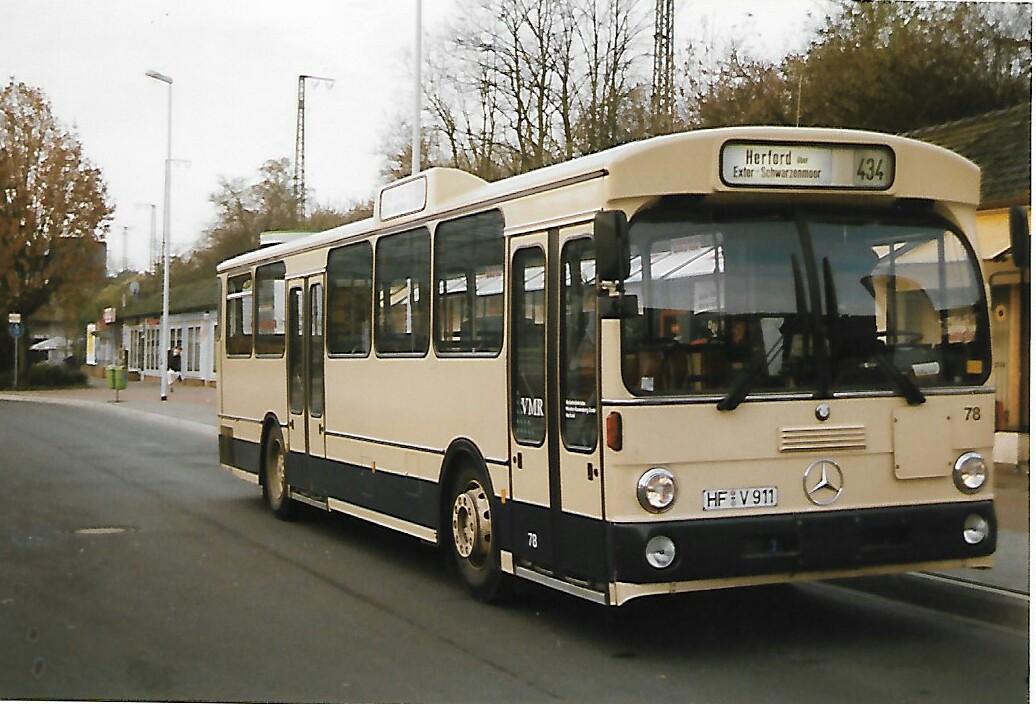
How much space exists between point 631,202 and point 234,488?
1138 cm

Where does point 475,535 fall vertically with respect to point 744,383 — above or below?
below

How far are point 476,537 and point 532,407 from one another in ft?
4.23

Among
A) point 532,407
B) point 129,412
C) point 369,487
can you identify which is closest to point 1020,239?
point 532,407

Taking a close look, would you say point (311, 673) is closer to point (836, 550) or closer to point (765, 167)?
point (836, 550)

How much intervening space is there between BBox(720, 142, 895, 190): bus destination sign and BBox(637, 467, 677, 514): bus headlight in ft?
5.51

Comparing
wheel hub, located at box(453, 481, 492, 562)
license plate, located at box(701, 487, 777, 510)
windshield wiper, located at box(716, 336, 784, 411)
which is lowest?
wheel hub, located at box(453, 481, 492, 562)

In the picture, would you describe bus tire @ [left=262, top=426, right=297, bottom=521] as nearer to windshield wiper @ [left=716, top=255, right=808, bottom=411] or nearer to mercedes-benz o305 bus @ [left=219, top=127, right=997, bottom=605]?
mercedes-benz o305 bus @ [left=219, top=127, right=997, bottom=605]

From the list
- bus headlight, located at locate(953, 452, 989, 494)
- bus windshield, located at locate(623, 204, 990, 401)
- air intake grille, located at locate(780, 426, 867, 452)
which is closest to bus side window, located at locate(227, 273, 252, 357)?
A: bus windshield, located at locate(623, 204, 990, 401)

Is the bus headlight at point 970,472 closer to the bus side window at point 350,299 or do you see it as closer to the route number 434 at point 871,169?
the route number 434 at point 871,169

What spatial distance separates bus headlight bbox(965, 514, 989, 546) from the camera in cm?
842

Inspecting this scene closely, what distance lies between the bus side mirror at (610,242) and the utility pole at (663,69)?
27.2 metres

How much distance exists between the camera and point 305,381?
14062mm

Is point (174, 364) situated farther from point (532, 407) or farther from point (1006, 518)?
point (532, 407)

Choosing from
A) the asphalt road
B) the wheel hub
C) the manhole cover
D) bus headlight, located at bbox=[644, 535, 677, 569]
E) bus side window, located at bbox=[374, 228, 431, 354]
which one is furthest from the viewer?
the manhole cover
